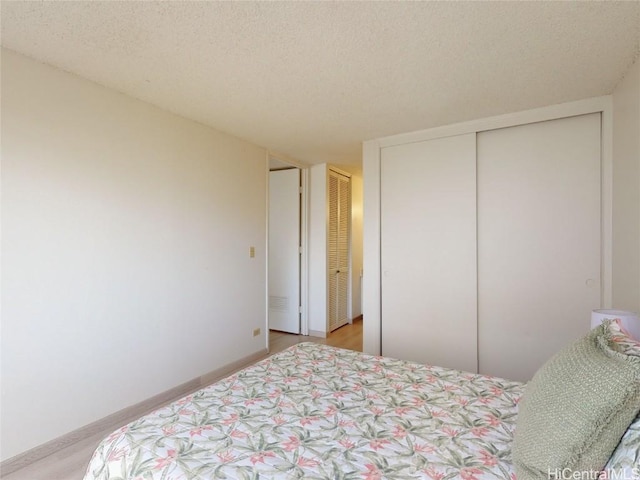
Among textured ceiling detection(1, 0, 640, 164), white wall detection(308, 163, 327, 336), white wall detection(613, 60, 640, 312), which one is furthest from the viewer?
white wall detection(308, 163, 327, 336)

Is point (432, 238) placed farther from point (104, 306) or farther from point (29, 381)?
point (29, 381)

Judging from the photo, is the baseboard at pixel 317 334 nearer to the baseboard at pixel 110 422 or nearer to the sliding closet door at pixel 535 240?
the baseboard at pixel 110 422

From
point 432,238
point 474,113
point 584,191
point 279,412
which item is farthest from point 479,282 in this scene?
point 279,412

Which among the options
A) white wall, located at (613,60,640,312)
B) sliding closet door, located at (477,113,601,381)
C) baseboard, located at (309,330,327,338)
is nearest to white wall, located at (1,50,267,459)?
baseboard, located at (309,330,327,338)

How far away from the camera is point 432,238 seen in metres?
3.09

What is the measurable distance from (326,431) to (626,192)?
2.44 metres

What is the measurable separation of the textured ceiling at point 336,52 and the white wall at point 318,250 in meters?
1.68

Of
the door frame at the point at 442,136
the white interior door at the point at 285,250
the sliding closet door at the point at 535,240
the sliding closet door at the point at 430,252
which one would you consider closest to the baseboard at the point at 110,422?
the white interior door at the point at 285,250

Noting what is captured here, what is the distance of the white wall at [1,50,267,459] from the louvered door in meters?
1.63

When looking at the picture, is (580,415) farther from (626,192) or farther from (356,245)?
(356,245)

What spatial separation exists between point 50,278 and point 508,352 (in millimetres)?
3406

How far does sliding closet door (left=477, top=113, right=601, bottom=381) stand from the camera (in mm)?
2539

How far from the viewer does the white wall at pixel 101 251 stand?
185 cm

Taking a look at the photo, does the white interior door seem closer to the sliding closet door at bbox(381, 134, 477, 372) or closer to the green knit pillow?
the sliding closet door at bbox(381, 134, 477, 372)
